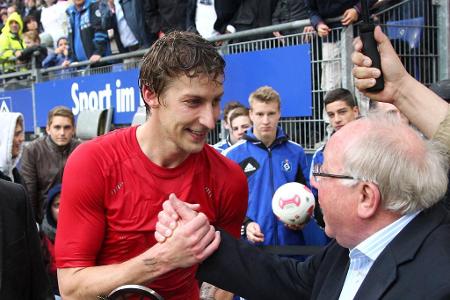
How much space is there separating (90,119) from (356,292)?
8190mm

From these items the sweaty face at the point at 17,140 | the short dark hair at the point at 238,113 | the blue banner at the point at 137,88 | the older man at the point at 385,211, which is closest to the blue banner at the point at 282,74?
the blue banner at the point at 137,88

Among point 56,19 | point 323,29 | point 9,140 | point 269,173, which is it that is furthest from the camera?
point 56,19

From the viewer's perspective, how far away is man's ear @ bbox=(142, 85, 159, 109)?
2.55 meters

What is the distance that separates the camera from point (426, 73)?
655cm

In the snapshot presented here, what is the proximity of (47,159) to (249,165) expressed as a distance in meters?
2.49

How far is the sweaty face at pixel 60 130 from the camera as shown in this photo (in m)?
6.63

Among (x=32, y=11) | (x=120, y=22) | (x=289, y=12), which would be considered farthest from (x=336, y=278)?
(x=32, y=11)

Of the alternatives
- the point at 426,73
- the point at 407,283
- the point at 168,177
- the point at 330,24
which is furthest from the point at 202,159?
the point at 426,73

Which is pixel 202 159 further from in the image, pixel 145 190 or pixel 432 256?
pixel 432 256

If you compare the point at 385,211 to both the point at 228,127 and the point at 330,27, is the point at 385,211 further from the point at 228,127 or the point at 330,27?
the point at 228,127

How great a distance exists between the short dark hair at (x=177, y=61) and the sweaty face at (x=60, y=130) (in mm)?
4274

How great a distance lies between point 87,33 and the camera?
1104 centimetres

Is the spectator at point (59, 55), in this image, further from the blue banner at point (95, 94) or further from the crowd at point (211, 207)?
the crowd at point (211, 207)

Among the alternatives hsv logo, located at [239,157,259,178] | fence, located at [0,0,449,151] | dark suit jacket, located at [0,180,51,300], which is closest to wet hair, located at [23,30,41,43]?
fence, located at [0,0,449,151]
